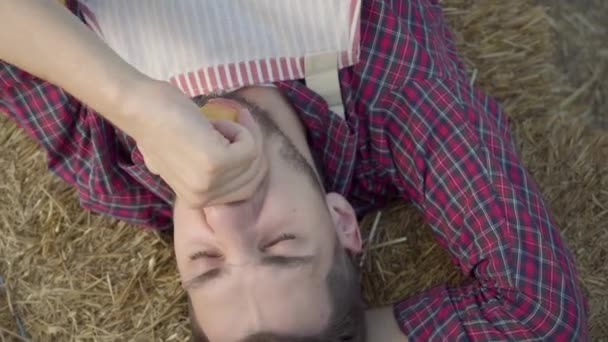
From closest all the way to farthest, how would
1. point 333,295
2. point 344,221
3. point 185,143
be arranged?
point 185,143 < point 333,295 < point 344,221

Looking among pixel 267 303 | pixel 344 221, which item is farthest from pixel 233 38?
pixel 267 303

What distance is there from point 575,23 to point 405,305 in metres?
1.04

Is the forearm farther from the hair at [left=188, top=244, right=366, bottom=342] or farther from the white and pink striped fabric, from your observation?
the hair at [left=188, top=244, right=366, bottom=342]

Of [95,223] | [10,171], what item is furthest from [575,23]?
[10,171]

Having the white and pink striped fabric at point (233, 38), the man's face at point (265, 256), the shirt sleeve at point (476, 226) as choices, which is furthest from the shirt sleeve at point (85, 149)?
the shirt sleeve at point (476, 226)

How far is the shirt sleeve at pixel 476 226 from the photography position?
5.85ft

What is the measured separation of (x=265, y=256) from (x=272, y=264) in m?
0.02

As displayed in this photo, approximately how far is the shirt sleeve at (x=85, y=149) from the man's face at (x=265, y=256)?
0.36 meters

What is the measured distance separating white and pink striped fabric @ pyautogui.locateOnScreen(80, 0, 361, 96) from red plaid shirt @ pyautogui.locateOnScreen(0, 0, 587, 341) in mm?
81

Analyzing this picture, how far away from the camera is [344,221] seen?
5.95 ft

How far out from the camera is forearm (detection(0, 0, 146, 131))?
1.34 m

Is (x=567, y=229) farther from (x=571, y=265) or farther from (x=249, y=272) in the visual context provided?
(x=249, y=272)

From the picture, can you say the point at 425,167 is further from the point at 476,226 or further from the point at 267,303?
the point at 267,303

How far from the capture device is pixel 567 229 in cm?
214
